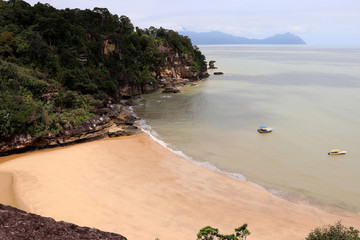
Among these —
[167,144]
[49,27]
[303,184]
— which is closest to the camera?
[303,184]

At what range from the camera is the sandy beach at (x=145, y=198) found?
50.7 ft

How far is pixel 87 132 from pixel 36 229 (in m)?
21.0

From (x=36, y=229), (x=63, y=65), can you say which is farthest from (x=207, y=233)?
(x=63, y=65)

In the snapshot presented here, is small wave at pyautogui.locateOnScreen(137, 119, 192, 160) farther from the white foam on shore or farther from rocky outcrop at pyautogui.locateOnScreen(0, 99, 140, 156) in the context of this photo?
rocky outcrop at pyautogui.locateOnScreen(0, 99, 140, 156)

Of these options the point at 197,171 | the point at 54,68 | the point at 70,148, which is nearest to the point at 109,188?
the point at 197,171

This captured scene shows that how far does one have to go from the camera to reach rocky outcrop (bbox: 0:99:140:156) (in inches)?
984

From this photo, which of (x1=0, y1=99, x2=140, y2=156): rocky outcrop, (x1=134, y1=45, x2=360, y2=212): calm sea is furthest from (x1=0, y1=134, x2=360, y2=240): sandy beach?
(x1=134, y1=45, x2=360, y2=212): calm sea

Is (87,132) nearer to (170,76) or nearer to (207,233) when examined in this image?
(207,233)

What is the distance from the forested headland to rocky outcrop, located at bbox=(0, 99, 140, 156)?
33cm

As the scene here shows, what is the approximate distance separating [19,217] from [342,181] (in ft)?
79.1

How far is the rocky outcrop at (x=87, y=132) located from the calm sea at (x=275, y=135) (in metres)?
3.96

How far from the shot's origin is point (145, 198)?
18.2m

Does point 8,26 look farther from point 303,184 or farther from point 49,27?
point 303,184

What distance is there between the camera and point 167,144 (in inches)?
1167
